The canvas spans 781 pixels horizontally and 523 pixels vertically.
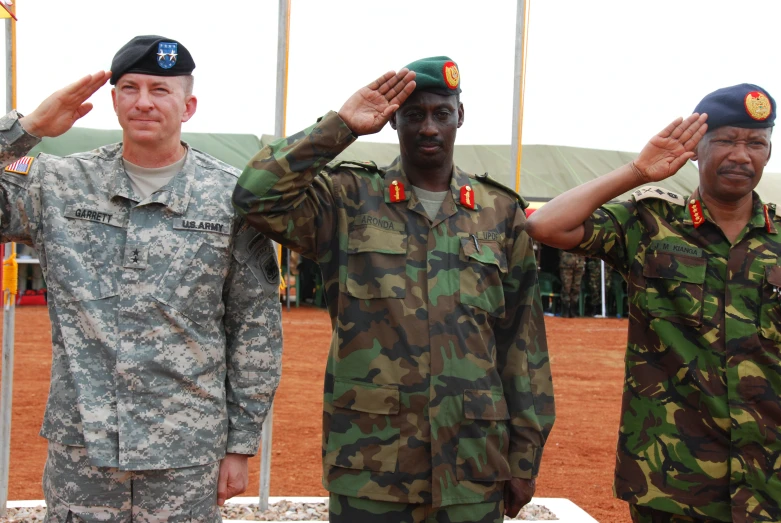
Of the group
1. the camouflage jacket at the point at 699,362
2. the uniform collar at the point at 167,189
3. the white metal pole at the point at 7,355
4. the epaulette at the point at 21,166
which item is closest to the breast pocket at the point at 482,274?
the camouflage jacket at the point at 699,362

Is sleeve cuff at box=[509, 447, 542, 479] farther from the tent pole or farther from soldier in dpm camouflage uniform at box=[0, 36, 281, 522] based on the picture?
the tent pole

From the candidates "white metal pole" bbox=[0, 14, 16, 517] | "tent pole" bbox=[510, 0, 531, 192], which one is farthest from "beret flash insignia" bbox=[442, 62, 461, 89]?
"white metal pole" bbox=[0, 14, 16, 517]

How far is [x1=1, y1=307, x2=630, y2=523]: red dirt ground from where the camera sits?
6.41 meters

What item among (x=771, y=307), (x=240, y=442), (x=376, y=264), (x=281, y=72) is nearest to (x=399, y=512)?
(x=240, y=442)

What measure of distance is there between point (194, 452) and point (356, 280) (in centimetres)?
76

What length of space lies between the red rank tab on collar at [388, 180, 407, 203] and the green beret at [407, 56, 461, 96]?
336 millimetres

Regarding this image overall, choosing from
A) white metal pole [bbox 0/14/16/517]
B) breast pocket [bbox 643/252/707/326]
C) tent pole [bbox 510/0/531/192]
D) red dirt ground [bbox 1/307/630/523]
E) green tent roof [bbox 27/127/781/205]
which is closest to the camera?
breast pocket [bbox 643/252/707/326]

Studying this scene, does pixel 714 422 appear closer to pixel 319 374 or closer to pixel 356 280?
pixel 356 280

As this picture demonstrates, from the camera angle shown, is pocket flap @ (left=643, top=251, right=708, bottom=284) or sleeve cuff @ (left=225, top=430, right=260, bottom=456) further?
pocket flap @ (left=643, top=251, right=708, bottom=284)

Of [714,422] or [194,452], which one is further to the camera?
[714,422]

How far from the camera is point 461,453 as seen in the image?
9.28ft

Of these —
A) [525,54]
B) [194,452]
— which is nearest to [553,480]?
[525,54]

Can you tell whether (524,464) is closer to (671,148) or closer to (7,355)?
(671,148)

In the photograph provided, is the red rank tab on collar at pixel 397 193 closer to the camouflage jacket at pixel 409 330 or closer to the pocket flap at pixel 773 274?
the camouflage jacket at pixel 409 330
